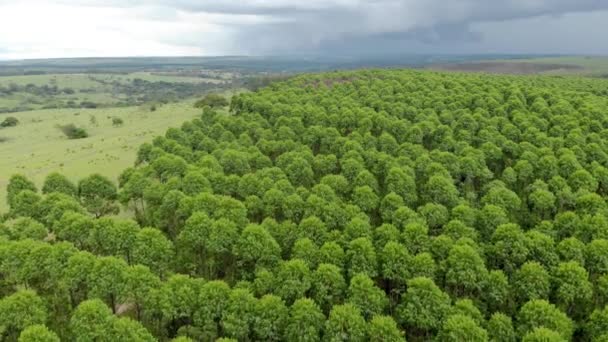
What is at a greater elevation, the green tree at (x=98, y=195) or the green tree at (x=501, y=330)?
the green tree at (x=98, y=195)

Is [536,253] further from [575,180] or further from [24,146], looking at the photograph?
[24,146]

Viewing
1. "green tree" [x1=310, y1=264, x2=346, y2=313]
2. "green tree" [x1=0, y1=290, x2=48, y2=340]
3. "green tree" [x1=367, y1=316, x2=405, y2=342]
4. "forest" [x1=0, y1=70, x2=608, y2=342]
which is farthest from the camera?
"green tree" [x1=310, y1=264, x2=346, y2=313]

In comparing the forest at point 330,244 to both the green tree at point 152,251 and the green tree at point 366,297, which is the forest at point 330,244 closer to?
the green tree at point 366,297

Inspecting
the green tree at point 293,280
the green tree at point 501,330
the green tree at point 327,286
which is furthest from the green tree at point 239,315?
the green tree at point 501,330

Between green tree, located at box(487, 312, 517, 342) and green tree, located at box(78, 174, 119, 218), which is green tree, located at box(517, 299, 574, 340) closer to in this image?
green tree, located at box(487, 312, 517, 342)

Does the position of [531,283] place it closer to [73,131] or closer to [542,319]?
[542,319]

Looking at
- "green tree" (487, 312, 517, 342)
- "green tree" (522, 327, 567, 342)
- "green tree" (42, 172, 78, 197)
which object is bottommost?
"green tree" (487, 312, 517, 342)

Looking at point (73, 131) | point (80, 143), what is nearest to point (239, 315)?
point (80, 143)

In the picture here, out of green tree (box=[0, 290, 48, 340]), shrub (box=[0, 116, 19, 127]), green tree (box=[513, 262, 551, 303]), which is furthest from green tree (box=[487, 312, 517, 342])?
shrub (box=[0, 116, 19, 127])
